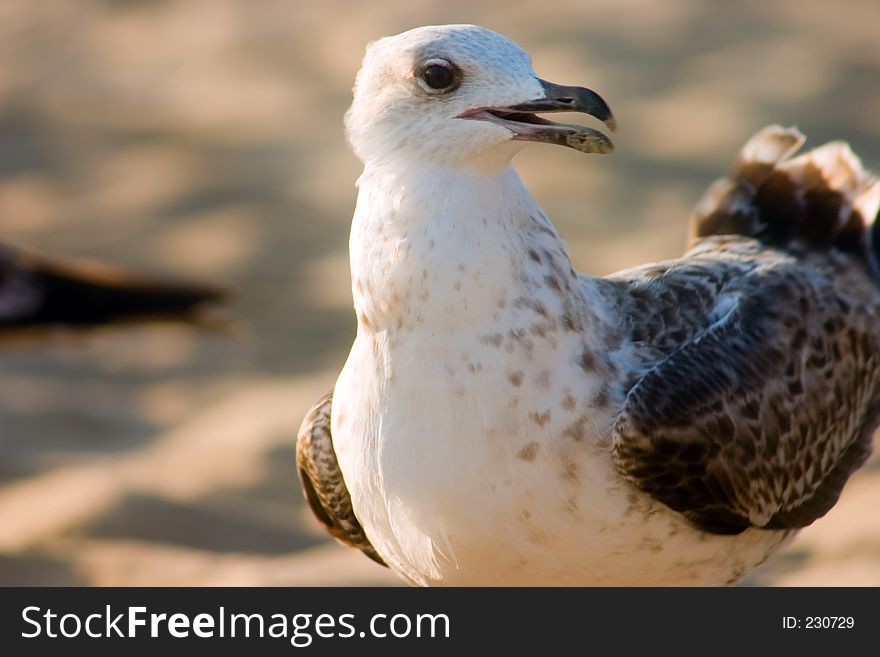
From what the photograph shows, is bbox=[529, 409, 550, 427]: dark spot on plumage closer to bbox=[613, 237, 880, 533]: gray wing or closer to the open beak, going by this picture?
bbox=[613, 237, 880, 533]: gray wing

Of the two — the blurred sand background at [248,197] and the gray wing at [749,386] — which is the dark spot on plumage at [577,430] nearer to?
the gray wing at [749,386]

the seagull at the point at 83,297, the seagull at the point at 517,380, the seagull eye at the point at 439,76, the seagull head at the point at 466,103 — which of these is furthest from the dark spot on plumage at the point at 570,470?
the seagull at the point at 83,297

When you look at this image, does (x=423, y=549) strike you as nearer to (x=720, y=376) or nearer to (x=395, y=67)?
(x=720, y=376)

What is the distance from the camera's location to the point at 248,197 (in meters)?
9.13

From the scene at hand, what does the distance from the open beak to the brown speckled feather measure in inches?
28.0

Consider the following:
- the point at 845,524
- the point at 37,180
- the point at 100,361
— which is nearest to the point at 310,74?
the point at 37,180

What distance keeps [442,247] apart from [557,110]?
0.46m

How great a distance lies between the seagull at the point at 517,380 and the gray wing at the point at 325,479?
0.02 m

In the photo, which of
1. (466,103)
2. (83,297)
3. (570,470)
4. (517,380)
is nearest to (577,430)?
(570,470)

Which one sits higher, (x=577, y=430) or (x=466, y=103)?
(x=466, y=103)

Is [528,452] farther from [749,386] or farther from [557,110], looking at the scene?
[557,110]

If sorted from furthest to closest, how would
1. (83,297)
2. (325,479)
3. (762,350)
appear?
(83,297)
(325,479)
(762,350)

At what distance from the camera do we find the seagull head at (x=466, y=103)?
3.76 meters
